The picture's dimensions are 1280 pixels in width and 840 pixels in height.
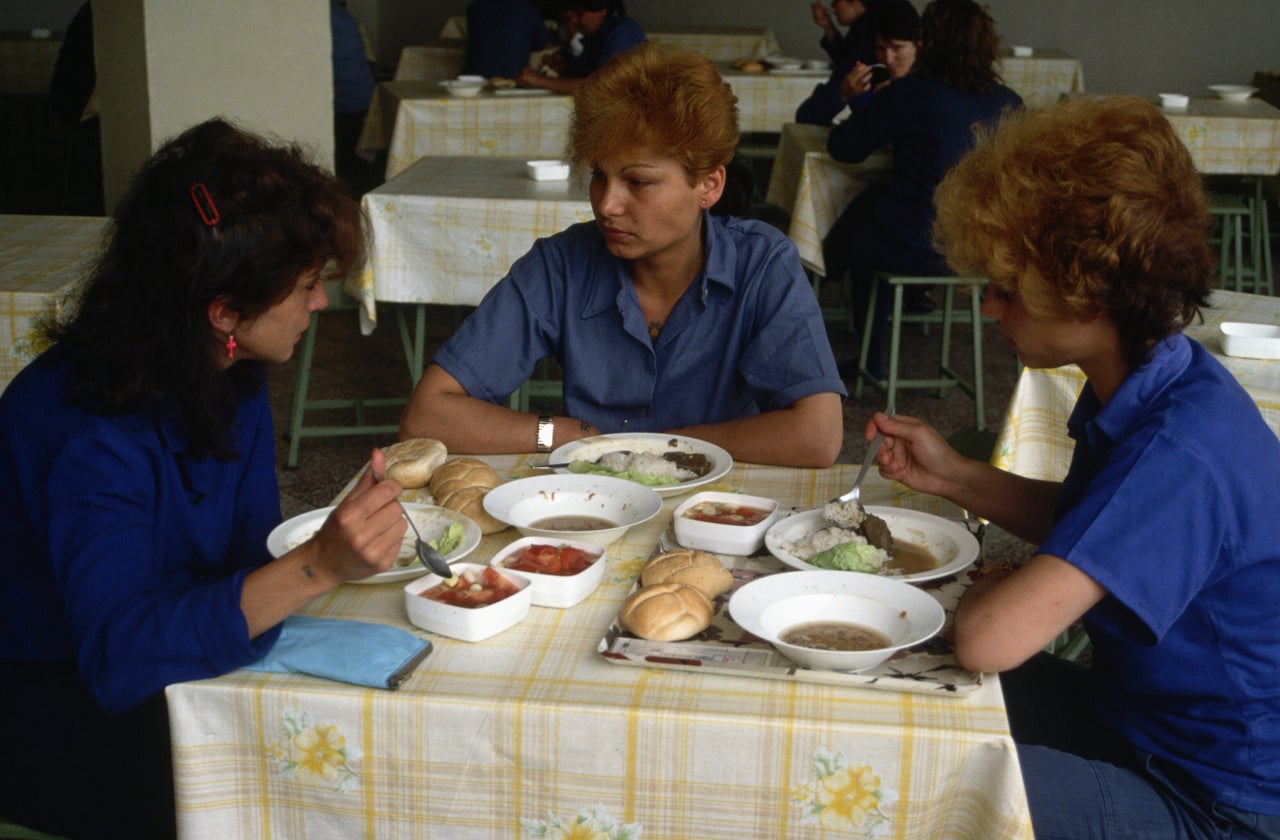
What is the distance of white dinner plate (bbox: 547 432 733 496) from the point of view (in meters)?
1.99

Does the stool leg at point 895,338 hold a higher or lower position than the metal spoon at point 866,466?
lower

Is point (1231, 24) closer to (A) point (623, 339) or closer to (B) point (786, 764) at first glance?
(A) point (623, 339)

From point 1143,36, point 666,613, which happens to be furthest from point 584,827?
point 1143,36

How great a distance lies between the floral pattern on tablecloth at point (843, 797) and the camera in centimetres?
121

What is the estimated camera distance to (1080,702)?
1727 mm

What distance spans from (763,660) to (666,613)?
0.39ft

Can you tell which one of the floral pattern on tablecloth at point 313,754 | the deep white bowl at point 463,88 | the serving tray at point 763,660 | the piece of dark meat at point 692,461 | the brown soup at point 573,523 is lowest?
the floral pattern on tablecloth at point 313,754

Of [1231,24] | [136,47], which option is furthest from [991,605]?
[1231,24]

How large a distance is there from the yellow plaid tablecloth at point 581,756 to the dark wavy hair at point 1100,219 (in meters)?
0.46

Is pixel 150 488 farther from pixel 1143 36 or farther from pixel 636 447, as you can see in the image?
pixel 1143 36

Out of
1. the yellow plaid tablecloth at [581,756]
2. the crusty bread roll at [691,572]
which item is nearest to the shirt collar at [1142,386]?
the yellow plaid tablecloth at [581,756]

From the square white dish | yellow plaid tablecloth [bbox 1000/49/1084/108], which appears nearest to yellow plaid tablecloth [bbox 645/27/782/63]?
yellow plaid tablecloth [bbox 1000/49/1084/108]

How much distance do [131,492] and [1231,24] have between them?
32.8ft

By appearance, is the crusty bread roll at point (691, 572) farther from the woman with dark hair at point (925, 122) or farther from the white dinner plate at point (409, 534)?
the woman with dark hair at point (925, 122)
